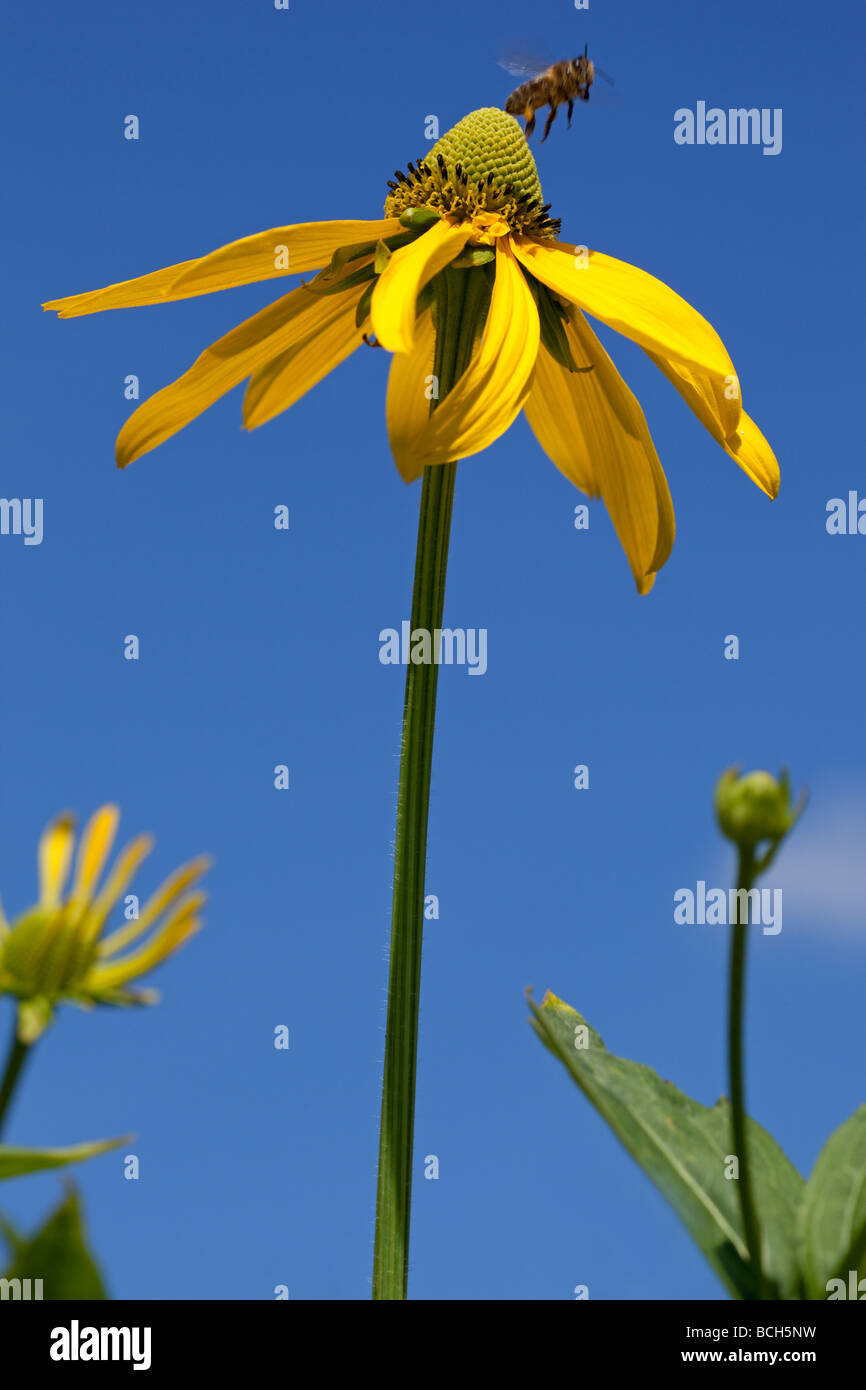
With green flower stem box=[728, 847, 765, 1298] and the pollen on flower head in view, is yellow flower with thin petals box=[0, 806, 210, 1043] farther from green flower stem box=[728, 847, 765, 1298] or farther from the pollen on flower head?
the pollen on flower head

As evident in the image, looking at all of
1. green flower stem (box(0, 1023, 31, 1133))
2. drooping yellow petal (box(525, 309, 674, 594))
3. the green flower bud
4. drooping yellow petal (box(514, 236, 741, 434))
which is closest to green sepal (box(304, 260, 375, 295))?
drooping yellow petal (box(514, 236, 741, 434))

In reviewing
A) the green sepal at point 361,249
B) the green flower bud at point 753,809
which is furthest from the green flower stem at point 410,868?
the green flower bud at point 753,809

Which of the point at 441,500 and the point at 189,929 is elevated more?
the point at 441,500

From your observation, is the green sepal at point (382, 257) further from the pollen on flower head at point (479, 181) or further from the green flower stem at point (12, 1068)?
the green flower stem at point (12, 1068)

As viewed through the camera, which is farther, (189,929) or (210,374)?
(210,374)
